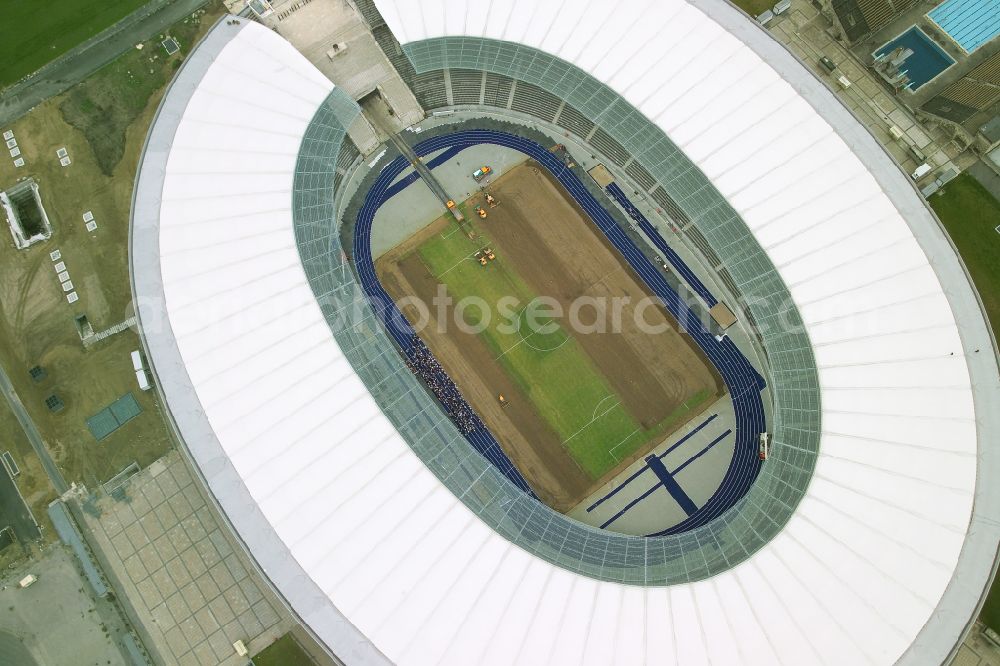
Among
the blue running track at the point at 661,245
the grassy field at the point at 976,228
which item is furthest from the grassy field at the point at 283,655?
the grassy field at the point at 976,228

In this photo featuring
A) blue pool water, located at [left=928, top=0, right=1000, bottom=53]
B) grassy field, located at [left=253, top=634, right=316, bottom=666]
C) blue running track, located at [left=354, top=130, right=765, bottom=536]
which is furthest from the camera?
blue pool water, located at [left=928, top=0, right=1000, bottom=53]

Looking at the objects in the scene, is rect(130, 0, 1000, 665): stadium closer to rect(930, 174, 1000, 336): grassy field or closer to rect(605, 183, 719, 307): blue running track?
rect(605, 183, 719, 307): blue running track

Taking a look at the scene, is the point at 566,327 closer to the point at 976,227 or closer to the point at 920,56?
the point at 976,227

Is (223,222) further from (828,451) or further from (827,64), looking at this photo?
(827,64)

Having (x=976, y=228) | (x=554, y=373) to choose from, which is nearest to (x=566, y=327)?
(x=554, y=373)

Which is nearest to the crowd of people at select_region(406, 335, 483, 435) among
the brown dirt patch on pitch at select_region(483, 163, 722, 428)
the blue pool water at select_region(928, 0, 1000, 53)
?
the brown dirt patch on pitch at select_region(483, 163, 722, 428)

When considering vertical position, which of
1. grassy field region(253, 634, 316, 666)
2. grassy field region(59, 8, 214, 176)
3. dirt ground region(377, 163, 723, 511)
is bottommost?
grassy field region(253, 634, 316, 666)
